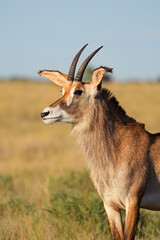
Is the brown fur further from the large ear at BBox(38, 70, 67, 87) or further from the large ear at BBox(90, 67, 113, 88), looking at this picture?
the large ear at BBox(38, 70, 67, 87)

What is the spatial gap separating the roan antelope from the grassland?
45 cm

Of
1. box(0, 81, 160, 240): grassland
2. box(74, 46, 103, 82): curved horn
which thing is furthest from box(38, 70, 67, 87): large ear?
box(0, 81, 160, 240): grassland

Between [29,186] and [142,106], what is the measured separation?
32.3 meters

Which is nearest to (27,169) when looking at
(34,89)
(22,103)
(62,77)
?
(62,77)

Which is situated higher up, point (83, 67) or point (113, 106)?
point (83, 67)

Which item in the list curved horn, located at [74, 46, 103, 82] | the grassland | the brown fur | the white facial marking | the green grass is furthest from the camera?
the grassland

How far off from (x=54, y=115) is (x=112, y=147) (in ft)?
2.69

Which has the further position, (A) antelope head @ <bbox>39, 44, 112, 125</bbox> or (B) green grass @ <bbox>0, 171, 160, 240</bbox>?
(B) green grass @ <bbox>0, 171, 160, 240</bbox>

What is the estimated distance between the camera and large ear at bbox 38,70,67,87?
6547 millimetres

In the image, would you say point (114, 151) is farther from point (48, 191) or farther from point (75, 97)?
point (48, 191)

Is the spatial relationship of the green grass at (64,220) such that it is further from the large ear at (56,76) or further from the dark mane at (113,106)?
the large ear at (56,76)

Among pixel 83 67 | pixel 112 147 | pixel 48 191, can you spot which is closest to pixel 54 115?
pixel 83 67

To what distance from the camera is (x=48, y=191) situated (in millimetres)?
10438

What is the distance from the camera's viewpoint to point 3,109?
40.5 metres
